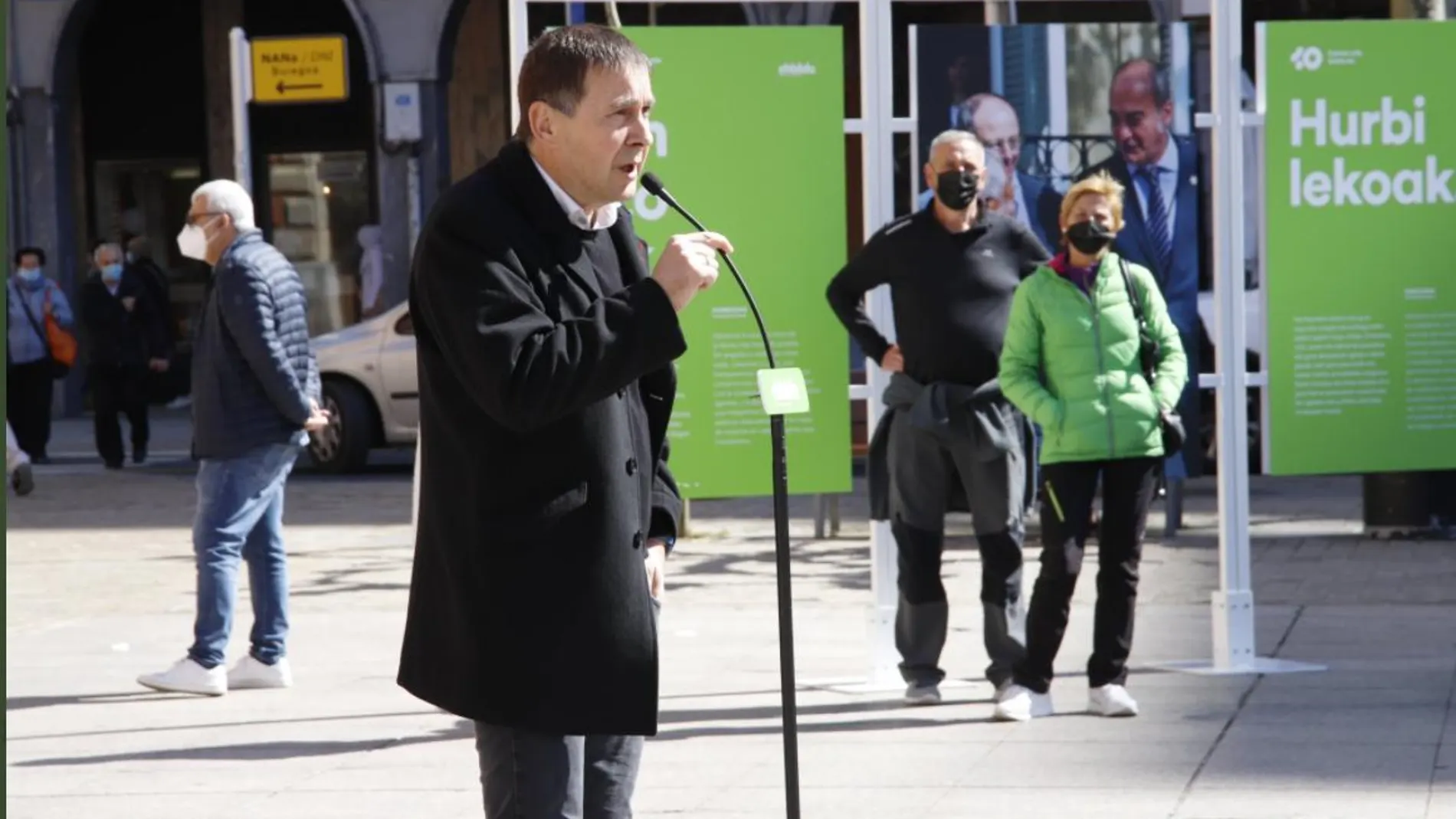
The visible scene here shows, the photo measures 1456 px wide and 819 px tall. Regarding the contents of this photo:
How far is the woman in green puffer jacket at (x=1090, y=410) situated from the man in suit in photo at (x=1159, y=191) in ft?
3.91

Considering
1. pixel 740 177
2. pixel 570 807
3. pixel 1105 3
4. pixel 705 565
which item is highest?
pixel 1105 3

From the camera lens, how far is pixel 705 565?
12.9 meters

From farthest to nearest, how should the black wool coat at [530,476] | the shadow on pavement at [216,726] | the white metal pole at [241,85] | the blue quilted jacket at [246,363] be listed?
the white metal pole at [241,85]
the blue quilted jacket at [246,363]
the shadow on pavement at [216,726]
the black wool coat at [530,476]

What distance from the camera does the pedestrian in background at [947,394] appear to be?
8.19m

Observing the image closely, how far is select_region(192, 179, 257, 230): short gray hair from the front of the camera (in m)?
9.22

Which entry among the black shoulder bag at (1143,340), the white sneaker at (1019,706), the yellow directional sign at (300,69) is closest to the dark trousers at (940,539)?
the white sneaker at (1019,706)

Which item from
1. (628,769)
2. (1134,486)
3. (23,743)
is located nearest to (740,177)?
(1134,486)

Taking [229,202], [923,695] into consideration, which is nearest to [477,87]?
[229,202]

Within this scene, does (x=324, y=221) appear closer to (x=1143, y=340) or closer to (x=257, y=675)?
(x=257, y=675)

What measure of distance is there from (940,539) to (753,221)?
1359 millimetres

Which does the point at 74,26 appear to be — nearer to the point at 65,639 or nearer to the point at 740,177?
the point at 65,639

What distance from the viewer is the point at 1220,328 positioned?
916 cm

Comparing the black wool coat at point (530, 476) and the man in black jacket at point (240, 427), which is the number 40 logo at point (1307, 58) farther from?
the black wool coat at point (530, 476)

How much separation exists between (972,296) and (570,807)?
15.2 feet
